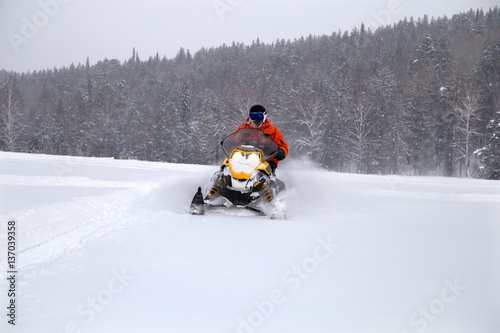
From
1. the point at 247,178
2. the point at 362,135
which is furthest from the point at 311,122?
the point at 247,178

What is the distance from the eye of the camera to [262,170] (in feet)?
21.1

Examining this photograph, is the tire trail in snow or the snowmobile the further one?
Answer: the snowmobile

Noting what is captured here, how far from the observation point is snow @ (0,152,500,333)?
2.28 m

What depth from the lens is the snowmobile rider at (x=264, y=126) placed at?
7233mm

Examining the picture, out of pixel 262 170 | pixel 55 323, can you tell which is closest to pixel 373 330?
pixel 55 323

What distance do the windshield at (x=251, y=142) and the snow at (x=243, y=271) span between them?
1.42 meters

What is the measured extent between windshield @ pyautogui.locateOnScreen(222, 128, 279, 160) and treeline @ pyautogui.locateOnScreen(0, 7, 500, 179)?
28583mm

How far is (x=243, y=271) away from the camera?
3.11 metres

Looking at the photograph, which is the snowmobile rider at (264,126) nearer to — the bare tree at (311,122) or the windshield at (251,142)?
the windshield at (251,142)

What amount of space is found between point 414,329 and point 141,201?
18.9ft

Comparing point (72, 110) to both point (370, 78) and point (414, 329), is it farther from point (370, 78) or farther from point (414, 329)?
point (414, 329)

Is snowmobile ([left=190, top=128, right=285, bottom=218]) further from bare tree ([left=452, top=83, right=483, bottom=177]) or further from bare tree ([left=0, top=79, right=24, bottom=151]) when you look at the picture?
bare tree ([left=0, top=79, right=24, bottom=151])

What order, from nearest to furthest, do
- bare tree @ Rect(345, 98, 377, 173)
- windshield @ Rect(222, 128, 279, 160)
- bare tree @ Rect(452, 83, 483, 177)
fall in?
windshield @ Rect(222, 128, 279, 160) → bare tree @ Rect(452, 83, 483, 177) → bare tree @ Rect(345, 98, 377, 173)

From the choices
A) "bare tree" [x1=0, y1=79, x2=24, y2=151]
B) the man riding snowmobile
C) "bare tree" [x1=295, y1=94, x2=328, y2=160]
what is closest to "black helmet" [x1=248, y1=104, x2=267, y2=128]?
the man riding snowmobile
